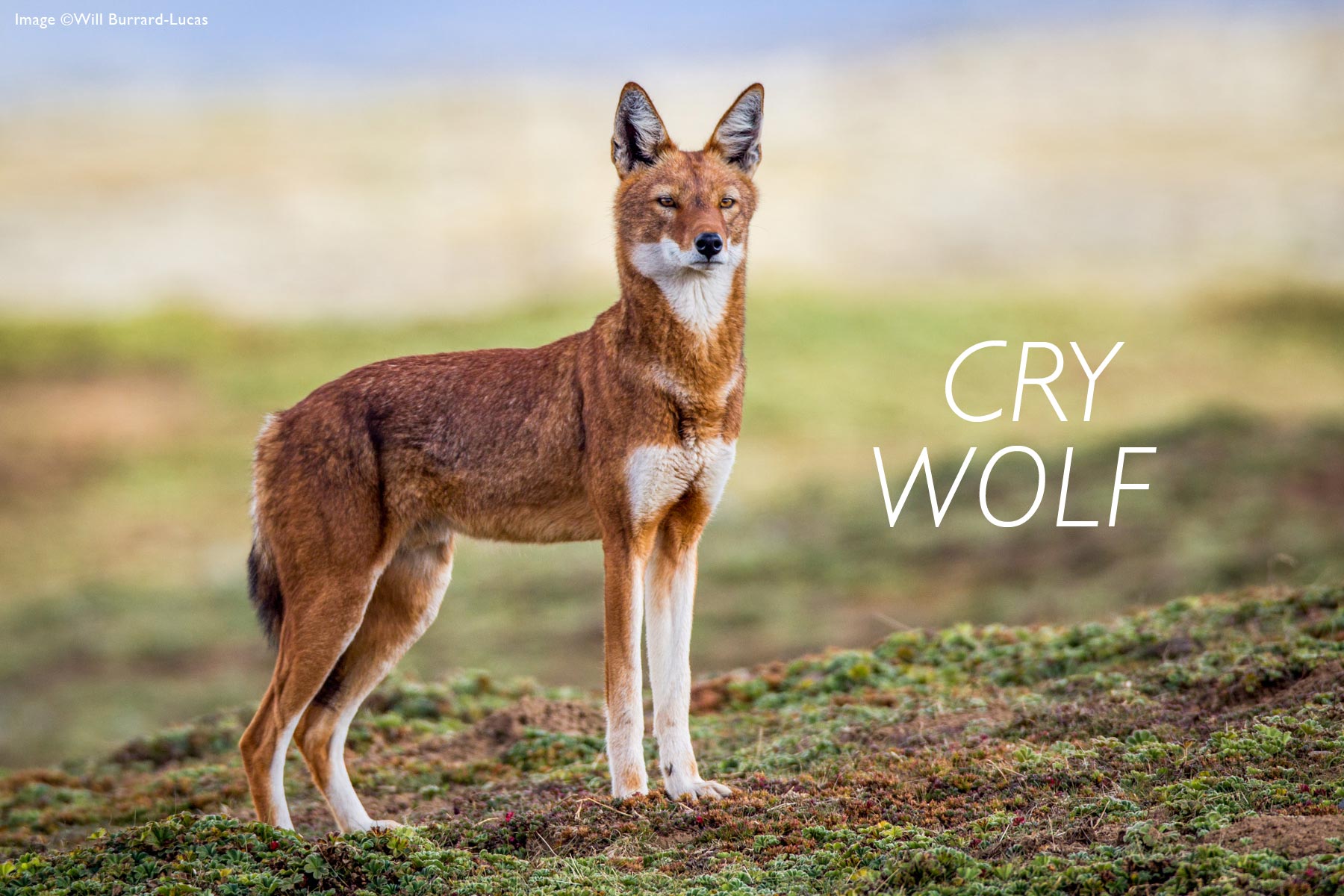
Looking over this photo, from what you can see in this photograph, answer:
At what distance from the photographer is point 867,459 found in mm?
30938

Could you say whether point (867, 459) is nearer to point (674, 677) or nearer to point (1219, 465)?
point (1219, 465)

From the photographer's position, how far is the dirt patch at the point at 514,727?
10320 mm

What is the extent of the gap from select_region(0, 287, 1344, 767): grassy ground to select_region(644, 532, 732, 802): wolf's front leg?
1.82m

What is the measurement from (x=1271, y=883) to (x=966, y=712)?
3804 mm

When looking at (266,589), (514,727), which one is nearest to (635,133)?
(266,589)

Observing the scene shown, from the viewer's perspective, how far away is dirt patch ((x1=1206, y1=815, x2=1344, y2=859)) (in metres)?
5.79

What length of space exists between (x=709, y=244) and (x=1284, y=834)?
13.0 feet

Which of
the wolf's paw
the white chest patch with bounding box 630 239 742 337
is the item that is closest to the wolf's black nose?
the white chest patch with bounding box 630 239 742 337

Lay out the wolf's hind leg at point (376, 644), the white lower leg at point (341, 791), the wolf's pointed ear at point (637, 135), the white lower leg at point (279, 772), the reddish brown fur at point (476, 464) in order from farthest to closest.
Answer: the wolf's hind leg at point (376, 644)
the white lower leg at point (341, 791)
the white lower leg at point (279, 772)
the wolf's pointed ear at point (637, 135)
the reddish brown fur at point (476, 464)

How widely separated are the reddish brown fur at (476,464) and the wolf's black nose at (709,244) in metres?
0.11

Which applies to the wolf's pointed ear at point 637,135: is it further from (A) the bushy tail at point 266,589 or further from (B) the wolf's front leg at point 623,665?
(A) the bushy tail at point 266,589

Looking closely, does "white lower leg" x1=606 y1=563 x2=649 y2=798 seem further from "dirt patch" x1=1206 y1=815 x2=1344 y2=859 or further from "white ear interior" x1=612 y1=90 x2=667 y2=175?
"dirt patch" x1=1206 y1=815 x2=1344 y2=859

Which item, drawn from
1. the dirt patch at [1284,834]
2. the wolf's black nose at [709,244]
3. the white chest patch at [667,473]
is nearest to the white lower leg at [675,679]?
the white chest patch at [667,473]

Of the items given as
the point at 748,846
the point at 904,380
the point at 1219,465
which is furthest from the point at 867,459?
the point at 748,846
